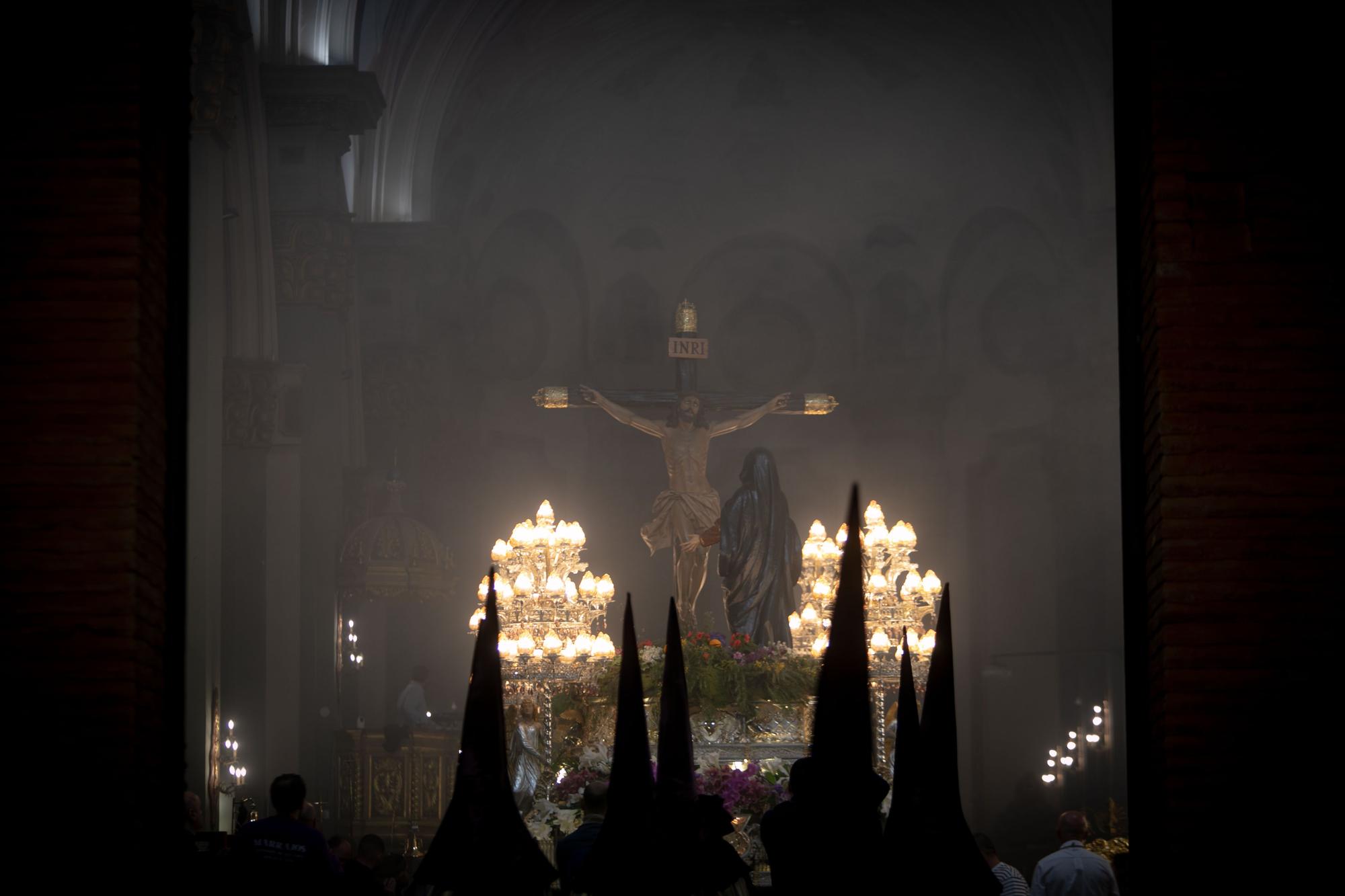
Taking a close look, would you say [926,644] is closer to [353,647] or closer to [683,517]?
[683,517]

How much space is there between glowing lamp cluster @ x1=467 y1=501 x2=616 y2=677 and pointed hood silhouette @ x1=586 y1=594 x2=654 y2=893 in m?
6.93

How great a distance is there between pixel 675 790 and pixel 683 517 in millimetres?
10563

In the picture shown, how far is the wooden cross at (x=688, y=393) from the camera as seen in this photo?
17.7 m

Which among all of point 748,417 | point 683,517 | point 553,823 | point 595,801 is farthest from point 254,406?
point 595,801

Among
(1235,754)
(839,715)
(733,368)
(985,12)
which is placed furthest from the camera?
(733,368)

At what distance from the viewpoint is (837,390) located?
2109 cm

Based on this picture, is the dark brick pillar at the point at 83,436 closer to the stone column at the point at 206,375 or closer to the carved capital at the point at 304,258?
the stone column at the point at 206,375

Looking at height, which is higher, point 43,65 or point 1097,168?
point 1097,168

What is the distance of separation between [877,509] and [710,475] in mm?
7400

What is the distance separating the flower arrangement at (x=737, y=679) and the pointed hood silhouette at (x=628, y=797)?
695cm

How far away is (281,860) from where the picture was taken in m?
6.07

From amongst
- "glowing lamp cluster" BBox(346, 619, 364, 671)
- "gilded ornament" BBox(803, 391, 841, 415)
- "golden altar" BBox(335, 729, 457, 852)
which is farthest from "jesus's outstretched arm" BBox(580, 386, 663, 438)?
"golden altar" BBox(335, 729, 457, 852)

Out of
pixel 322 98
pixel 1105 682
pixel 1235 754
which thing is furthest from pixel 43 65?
pixel 1105 682

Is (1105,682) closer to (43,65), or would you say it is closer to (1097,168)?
(1097,168)
